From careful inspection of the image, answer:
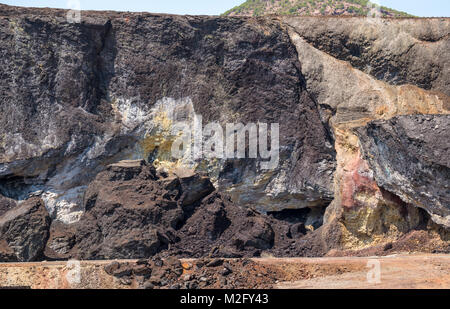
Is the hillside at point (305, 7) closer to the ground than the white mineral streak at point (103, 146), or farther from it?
farther from it

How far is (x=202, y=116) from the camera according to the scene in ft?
58.1

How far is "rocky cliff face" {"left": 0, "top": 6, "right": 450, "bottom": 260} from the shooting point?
15250mm

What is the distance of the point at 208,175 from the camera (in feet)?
57.2

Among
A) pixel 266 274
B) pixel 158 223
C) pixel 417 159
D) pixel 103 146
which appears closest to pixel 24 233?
pixel 158 223

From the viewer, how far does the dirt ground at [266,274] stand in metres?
11.1

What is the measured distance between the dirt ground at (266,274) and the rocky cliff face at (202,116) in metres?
2.64

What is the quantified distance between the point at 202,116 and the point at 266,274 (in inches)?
272

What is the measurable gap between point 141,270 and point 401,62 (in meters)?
8.42

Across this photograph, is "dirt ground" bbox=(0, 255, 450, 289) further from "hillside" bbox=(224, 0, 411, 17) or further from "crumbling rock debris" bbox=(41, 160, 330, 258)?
"hillside" bbox=(224, 0, 411, 17)

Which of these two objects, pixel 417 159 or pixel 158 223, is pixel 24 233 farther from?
pixel 417 159

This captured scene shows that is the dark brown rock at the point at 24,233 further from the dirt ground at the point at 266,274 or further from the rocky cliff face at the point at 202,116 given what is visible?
the dirt ground at the point at 266,274

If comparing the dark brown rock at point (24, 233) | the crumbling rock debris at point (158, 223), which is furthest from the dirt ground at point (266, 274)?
the dark brown rock at point (24, 233)

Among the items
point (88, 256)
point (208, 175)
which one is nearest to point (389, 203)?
point (208, 175)
